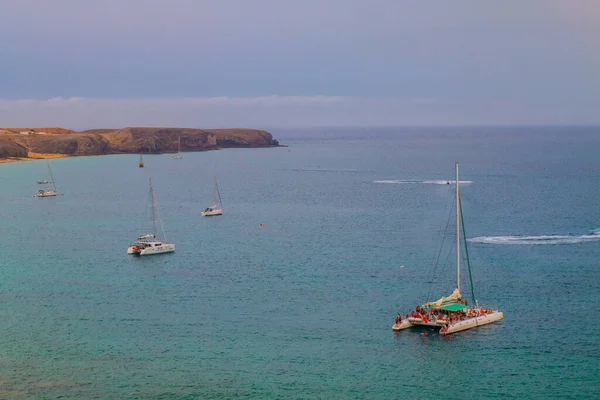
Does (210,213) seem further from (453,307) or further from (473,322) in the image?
(473,322)

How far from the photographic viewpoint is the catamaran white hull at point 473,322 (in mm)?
53531

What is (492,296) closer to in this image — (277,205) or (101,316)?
(101,316)

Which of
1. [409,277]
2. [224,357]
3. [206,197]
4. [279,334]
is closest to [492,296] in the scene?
[409,277]

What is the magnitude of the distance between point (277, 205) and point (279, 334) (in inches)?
2577

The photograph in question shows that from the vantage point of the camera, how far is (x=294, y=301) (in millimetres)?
61250

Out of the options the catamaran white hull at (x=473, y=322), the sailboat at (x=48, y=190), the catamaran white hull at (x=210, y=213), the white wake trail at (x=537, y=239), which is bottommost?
the catamaran white hull at (x=473, y=322)

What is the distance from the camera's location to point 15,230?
99.1 metres

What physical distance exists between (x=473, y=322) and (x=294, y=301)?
537 inches

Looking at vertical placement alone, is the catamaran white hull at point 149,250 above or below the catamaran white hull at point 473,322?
above

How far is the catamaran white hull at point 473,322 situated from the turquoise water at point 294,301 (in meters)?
0.65

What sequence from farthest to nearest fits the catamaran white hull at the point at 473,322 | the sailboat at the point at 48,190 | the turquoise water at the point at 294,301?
the sailboat at the point at 48,190, the catamaran white hull at the point at 473,322, the turquoise water at the point at 294,301

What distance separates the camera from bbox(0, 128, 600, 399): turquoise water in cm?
4625

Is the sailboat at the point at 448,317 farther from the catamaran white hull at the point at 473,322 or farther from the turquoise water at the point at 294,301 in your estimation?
the turquoise water at the point at 294,301

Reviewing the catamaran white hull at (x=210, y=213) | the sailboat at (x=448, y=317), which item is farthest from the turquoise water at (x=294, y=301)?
the catamaran white hull at (x=210, y=213)
